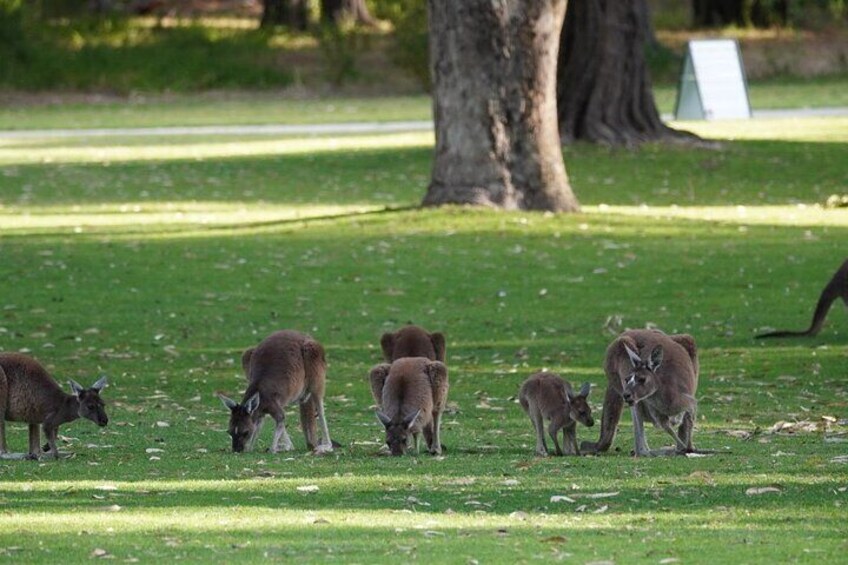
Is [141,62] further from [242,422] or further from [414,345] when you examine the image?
[242,422]

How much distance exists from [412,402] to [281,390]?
876mm

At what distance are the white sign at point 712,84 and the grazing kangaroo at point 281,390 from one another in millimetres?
30366

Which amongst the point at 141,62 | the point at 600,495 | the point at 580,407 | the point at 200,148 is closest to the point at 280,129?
the point at 200,148

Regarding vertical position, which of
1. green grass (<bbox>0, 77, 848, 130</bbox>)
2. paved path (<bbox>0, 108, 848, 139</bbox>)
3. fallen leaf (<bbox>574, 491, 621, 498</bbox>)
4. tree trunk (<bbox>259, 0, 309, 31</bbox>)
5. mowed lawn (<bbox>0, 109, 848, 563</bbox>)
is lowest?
green grass (<bbox>0, 77, 848, 130</bbox>)

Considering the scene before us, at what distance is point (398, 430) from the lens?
1148 cm

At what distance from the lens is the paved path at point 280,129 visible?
136ft

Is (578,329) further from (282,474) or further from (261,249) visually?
(282,474)

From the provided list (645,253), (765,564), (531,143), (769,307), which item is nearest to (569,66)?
(531,143)

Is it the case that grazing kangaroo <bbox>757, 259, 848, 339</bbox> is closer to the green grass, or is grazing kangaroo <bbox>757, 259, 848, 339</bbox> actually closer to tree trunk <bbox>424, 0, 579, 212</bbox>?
tree trunk <bbox>424, 0, 579, 212</bbox>

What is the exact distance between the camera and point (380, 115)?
47.2 m

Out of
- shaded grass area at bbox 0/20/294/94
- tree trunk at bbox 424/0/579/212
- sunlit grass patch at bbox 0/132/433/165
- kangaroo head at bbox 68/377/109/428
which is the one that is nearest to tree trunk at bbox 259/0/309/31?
shaded grass area at bbox 0/20/294/94

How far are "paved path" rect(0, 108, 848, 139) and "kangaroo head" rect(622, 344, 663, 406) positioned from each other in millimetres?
29697

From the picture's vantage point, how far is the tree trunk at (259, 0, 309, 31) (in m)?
62.7

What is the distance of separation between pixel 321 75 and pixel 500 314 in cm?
3896
